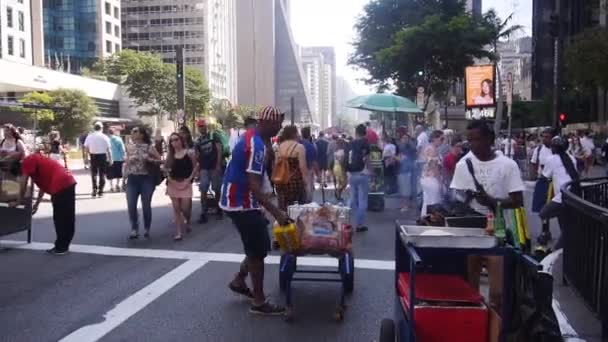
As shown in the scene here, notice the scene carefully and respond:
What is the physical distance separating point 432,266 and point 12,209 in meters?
6.70

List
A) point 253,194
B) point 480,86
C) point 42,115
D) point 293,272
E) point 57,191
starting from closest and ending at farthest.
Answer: point 253,194, point 293,272, point 57,191, point 480,86, point 42,115

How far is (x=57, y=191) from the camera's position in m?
8.59

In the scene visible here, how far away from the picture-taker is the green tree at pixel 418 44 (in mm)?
33750

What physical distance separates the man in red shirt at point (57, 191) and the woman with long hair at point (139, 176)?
1.14 meters

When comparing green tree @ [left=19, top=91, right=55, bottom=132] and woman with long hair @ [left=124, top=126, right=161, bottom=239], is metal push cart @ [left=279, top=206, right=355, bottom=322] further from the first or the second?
green tree @ [left=19, top=91, right=55, bottom=132]

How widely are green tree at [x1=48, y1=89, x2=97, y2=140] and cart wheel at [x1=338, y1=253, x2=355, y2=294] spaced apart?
4857cm

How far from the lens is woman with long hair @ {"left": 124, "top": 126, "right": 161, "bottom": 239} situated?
32.0ft

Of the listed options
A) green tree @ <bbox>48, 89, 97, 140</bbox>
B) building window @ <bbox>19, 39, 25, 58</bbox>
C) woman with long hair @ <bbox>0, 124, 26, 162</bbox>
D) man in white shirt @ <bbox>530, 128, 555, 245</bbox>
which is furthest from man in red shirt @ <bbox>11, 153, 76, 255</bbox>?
building window @ <bbox>19, 39, 25, 58</bbox>

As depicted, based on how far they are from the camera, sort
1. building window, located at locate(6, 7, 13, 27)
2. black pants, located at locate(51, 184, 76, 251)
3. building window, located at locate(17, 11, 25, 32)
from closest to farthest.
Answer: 1. black pants, located at locate(51, 184, 76, 251)
2. building window, located at locate(6, 7, 13, 27)
3. building window, located at locate(17, 11, 25, 32)


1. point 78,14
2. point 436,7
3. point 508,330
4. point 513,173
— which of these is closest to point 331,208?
point 513,173

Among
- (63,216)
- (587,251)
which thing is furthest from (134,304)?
(587,251)

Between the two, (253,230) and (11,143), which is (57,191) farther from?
(11,143)

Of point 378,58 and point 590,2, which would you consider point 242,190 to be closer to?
point 378,58

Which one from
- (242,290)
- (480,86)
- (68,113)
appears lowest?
(242,290)
